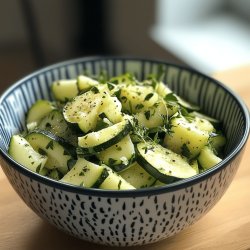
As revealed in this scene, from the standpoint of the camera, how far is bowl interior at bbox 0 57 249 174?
93 cm

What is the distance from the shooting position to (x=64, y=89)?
1.04 m

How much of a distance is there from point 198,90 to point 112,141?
372 mm

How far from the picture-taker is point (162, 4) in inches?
113

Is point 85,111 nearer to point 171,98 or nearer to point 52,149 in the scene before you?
point 52,149

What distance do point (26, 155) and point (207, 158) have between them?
32 centimetres

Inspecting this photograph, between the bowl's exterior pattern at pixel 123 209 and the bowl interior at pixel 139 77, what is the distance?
136mm

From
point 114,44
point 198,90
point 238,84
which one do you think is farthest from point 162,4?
point 198,90

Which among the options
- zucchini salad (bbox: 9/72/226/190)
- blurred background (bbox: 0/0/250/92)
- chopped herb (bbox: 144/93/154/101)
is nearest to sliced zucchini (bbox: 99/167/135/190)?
zucchini salad (bbox: 9/72/226/190)

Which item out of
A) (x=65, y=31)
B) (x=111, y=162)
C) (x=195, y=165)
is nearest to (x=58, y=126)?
(x=111, y=162)

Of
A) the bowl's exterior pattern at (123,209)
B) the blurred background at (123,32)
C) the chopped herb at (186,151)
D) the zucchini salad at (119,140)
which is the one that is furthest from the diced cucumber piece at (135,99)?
the blurred background at (123,32)

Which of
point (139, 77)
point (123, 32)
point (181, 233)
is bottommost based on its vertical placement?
point (123, 32)

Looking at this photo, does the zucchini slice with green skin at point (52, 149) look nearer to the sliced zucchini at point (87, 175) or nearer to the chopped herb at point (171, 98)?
the sliced zucchini at point (87, 175)

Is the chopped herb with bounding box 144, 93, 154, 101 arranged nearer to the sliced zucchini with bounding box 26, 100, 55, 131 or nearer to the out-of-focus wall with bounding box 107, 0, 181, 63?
the sliced zucchini with bounding box 26, 100, 55, 131

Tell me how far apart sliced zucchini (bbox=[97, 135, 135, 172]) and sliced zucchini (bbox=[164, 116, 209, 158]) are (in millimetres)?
89
